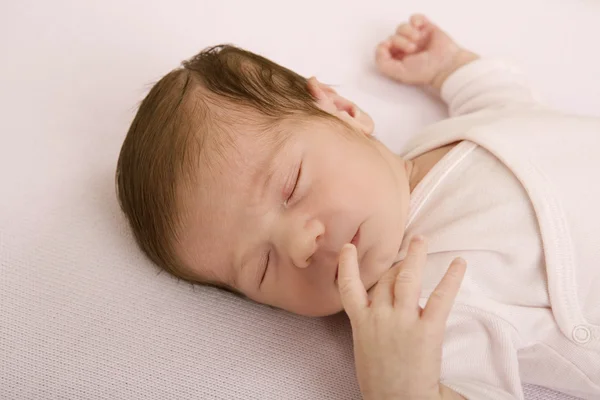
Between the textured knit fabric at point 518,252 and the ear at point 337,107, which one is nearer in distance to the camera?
the textured knit fabric at point 518,252

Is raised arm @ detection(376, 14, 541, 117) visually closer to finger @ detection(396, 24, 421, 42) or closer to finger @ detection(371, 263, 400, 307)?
finger @ detection(396, 24, 421, 42)

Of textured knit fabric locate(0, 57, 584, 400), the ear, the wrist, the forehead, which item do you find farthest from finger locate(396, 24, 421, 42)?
textured knit fabric locate(0, 57, 584, 400)

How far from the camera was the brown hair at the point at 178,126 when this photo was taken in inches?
36.0

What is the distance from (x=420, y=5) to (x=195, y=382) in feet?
3.45

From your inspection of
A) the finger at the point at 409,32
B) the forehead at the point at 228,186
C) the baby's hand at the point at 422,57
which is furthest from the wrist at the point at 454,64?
the forehead at the point at 228,186

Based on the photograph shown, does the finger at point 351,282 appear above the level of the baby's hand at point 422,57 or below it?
below

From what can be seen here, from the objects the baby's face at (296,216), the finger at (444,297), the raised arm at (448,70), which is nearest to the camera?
the finger at (444,297)

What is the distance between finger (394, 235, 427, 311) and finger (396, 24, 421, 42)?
72cm

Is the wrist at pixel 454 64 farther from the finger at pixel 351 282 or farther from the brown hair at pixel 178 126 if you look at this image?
the finger at pixel 351 282

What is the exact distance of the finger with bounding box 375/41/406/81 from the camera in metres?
1.33

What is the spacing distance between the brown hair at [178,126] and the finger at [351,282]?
269 millimetres

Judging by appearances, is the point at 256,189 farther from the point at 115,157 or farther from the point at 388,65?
the point at 388,65

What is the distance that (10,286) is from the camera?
3.22ft

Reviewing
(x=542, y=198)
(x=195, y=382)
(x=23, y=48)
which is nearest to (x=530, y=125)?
(x=542, y=198)
